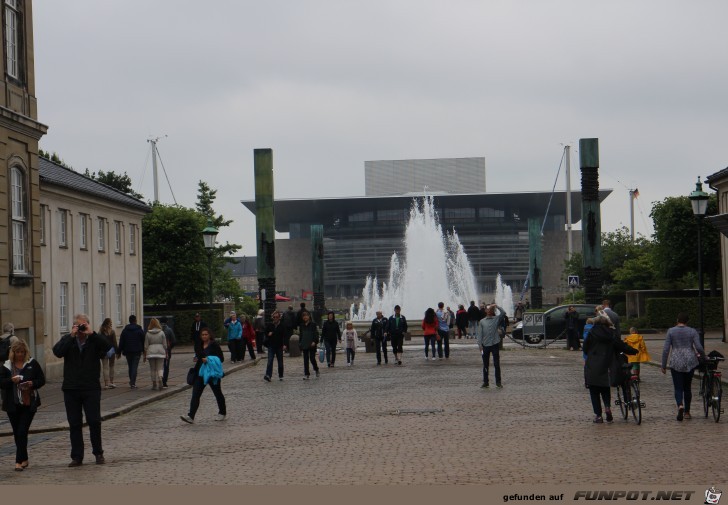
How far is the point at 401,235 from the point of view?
157 meters

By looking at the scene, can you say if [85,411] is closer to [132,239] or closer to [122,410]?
[122,410]

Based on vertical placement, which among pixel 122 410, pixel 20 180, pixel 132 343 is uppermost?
pixel 20 180

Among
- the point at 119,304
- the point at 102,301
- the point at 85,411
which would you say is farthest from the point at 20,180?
the point at 119,304

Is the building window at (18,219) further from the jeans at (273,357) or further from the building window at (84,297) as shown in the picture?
the building window at (84,297)

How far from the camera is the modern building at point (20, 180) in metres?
A: 29.0

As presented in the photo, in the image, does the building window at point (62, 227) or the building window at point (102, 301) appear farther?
the building window at point (102, 301)

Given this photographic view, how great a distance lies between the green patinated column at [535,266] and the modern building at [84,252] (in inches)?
1566

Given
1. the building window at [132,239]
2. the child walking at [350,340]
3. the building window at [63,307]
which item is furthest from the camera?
the building window at [132,239]

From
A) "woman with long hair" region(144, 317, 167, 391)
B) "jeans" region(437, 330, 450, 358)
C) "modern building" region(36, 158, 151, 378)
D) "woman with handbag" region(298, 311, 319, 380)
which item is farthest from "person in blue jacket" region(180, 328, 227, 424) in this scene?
"jeans" region(437, 330, 450, 358)

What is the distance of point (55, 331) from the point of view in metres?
37.9

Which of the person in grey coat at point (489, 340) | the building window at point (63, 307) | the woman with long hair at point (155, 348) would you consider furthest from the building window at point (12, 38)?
the person in grey coat at point (489, 340)

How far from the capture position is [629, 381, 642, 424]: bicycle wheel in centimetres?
1753

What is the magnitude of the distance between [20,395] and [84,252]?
2912 cm

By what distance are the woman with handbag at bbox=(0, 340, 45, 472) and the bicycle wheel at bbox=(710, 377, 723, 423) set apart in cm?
957
